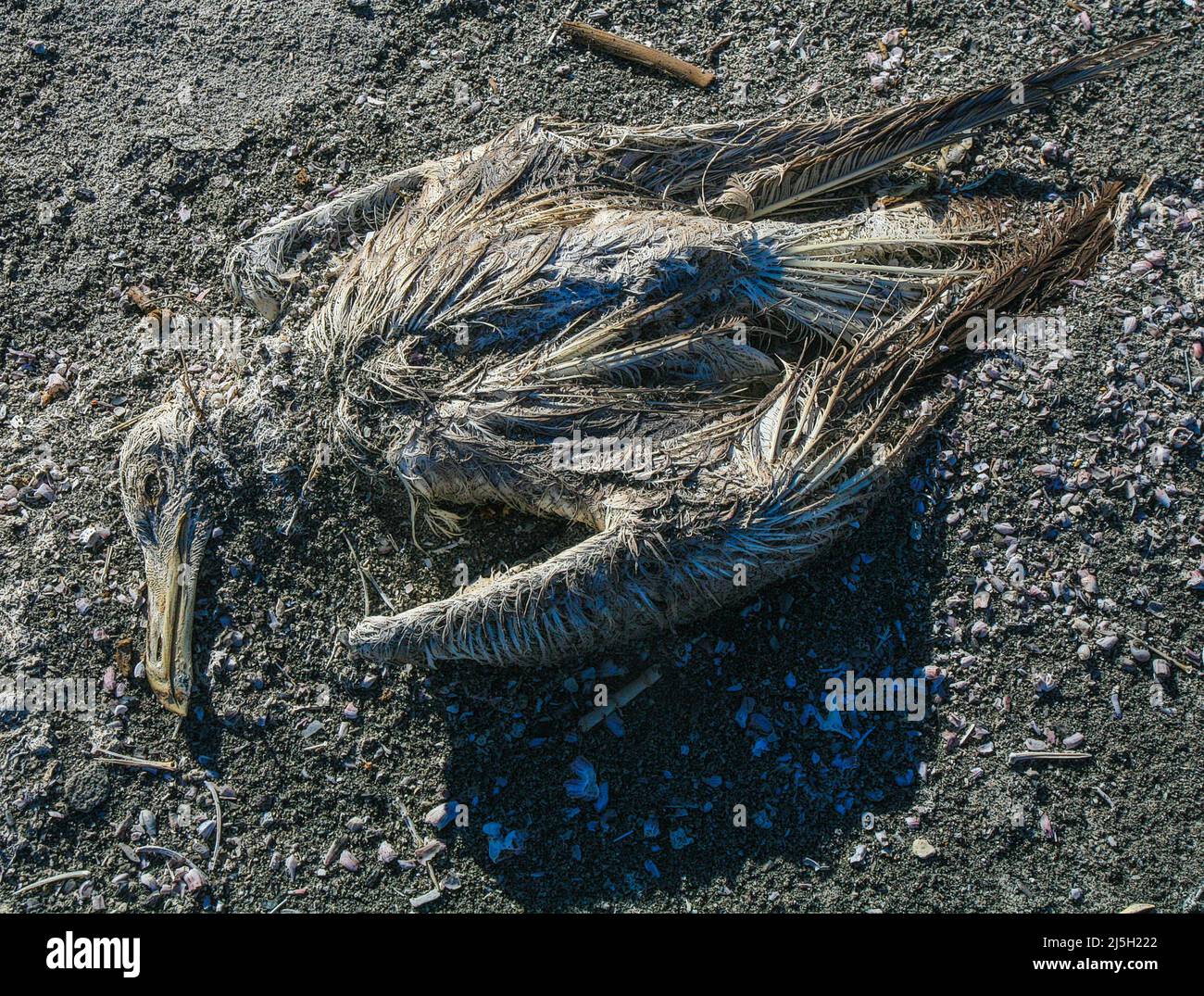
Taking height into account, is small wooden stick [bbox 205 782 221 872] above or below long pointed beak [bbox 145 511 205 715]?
below

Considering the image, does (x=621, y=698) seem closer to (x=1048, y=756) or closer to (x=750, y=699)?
(x=750, y=699)

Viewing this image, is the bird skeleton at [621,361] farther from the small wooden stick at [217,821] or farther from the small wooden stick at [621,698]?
the small wooden stick at [217,821]

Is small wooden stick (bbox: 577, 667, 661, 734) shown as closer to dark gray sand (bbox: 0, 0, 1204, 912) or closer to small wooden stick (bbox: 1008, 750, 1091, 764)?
dark gray sand (bbox: 0, 0, 1204, 912)

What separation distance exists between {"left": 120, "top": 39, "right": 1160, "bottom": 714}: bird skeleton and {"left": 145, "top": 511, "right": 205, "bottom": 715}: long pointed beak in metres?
0.01

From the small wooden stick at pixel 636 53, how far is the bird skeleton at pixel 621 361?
39.6 inches

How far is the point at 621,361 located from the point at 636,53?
258cm

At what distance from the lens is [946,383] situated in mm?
4812

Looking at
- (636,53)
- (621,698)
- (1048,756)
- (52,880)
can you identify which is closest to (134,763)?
(52,880)

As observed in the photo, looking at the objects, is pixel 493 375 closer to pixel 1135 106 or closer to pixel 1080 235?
pixel 1080 235

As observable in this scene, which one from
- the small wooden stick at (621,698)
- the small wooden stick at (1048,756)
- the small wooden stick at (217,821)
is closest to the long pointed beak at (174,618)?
the small wooden stick at (217,821)

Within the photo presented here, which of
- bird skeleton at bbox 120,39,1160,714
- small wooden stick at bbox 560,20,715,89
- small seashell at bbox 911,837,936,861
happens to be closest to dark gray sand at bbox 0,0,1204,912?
small seashell at bbox 911,837,936,861

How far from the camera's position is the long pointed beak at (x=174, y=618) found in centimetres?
475

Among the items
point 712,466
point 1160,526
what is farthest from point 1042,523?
point 712,466

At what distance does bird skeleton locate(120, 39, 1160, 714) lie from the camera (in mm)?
4332
